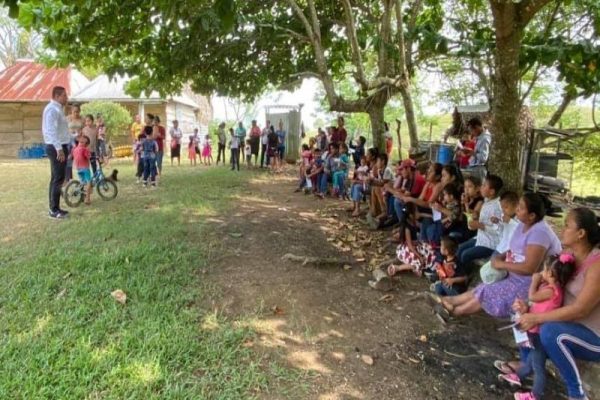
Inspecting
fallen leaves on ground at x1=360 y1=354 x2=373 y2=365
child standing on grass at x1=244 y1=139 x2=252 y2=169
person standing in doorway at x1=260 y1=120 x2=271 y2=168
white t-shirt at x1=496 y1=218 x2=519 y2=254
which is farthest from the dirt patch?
child standing on grass at x1=244 y1=139 x2=252 y2=169

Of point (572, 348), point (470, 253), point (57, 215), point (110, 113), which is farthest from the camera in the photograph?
point (110, 113)

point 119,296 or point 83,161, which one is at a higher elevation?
point 83,161

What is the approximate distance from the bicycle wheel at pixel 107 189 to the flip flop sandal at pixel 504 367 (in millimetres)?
7453

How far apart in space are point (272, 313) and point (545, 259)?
2.37 metres

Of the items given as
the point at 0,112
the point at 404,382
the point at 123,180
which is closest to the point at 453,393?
the point at 404,382

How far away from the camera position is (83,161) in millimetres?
7719

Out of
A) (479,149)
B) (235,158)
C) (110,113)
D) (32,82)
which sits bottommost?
(235,158)

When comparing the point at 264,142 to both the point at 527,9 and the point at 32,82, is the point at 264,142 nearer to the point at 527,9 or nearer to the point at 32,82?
the point at 527,9

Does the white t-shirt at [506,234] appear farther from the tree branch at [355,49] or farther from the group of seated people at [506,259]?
the tree branch at [355,49]

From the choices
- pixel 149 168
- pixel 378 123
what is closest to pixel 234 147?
pixel 149 168

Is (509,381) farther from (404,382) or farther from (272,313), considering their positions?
(272,313)

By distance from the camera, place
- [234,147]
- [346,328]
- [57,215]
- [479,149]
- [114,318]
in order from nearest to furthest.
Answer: [114,318]
[346,328]
[57,215]
[479,149]
[234,147]

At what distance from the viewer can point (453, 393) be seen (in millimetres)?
3055

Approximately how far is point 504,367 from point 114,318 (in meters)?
3.20
